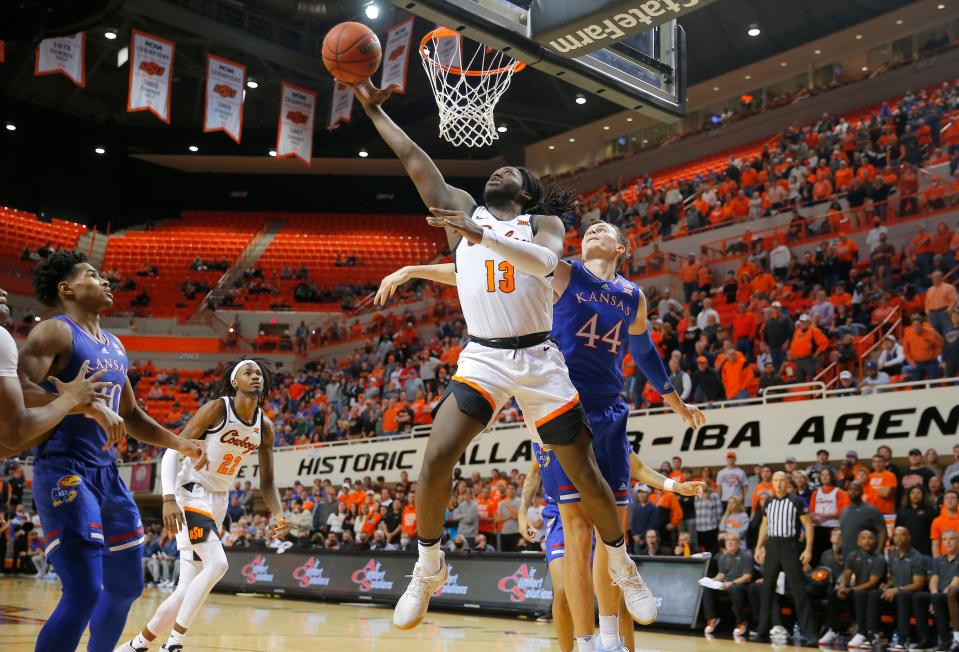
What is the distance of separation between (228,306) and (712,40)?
66.2 feet

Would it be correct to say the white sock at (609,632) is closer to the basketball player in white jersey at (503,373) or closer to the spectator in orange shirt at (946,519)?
the basketball player in white jersey at (503,373)

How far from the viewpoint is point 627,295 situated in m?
5.95

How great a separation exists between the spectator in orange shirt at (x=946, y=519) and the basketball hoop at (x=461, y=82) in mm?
6407

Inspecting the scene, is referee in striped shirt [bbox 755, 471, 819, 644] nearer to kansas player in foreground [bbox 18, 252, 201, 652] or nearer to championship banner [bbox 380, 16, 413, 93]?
kansas player in foreground [bbox 18, 252, 201, 652]

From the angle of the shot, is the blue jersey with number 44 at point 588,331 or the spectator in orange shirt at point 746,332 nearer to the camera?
the blue jersey with number 44 at point 588,331

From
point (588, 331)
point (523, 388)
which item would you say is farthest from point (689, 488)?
point (523, 388)

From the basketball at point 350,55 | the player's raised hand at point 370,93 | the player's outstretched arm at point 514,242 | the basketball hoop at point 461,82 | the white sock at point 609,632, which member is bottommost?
the white sock at point 609,632

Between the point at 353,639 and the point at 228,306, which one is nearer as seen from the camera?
the point at 353,639

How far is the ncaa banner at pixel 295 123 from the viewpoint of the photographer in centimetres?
2880

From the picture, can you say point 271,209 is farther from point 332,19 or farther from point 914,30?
point 914,30

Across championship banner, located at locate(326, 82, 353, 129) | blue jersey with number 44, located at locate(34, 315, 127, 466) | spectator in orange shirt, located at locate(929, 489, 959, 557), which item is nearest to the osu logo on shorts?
blue jersey with number 44, located at locate(34, 315, 127, 466)

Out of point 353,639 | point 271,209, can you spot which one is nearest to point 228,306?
point 271,209

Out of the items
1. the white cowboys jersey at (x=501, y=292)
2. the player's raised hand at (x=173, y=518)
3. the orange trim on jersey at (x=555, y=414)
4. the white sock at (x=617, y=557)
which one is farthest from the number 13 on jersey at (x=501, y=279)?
the player's raised hand at (x=173, y=518)

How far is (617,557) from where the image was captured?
495cm
